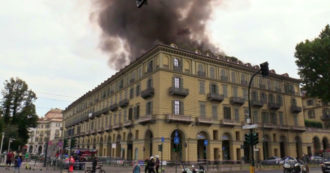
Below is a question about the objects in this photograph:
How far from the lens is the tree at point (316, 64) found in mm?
42250

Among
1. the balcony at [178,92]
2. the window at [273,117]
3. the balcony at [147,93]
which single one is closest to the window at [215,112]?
the balcony at [178,92]

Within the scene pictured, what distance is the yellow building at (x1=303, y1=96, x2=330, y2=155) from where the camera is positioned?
54.7 metres

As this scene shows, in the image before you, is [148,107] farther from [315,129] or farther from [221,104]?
[315,129]

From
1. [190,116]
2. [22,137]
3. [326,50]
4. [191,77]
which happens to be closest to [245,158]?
[190,116]

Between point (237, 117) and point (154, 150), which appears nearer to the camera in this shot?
point (154, 150)

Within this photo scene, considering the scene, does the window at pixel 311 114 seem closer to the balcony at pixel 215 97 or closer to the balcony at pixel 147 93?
the balcony at pixel 215 97

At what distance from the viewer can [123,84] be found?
1907 inches

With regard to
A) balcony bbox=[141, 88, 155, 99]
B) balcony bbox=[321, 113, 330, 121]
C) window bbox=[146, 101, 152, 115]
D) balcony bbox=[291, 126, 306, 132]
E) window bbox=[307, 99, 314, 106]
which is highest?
window bbox=[307, 99, 314, 106]

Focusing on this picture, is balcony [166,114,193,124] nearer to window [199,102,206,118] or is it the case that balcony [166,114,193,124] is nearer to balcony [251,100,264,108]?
window [199,102,206,118]

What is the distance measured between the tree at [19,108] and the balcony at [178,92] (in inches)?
1425

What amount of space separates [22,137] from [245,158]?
1841 inches

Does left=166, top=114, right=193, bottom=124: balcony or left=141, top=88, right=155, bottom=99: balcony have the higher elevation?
left=141, top=88, right=155, bottom=99: balcony

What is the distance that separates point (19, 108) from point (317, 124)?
67.9 meters

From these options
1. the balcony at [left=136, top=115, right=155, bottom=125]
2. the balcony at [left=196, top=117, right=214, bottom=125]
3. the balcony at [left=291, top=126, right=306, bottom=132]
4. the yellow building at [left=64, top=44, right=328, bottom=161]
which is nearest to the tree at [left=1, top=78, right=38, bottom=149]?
the yellow building at [left=64, top=44, right=328, bottom=161]
